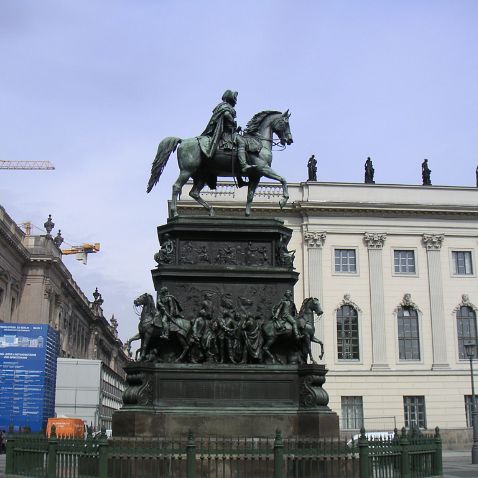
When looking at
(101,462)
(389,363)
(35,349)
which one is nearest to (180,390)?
(101,462)

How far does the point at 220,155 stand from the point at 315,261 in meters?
38.0

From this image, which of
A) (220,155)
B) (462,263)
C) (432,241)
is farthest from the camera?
(462,263)

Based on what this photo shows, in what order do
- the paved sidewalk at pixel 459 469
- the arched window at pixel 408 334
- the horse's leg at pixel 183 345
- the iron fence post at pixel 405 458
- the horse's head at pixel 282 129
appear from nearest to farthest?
the iron fence post at pixel 405 458
the horse's leg at pixel 183 345
the horse's head at pixel 282 129
the paved sidewalk at pixel 459 469
the arched window at pixel 408 334

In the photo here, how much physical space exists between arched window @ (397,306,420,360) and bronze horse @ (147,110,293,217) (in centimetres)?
3881

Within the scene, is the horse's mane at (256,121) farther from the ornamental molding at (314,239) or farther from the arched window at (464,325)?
the arched window at (464,325)

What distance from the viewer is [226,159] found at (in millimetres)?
17812

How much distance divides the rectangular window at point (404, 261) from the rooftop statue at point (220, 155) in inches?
1559

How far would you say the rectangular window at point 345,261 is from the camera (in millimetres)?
55625

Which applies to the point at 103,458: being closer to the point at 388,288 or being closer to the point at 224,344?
the point at 224,344

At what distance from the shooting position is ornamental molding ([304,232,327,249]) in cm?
5528

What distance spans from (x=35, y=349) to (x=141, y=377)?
2896 cm

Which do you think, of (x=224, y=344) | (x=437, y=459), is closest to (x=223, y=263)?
(x=224, y=344)

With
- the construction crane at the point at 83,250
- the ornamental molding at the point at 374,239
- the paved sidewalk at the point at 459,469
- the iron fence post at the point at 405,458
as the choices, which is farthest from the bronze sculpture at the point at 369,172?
the construction crane at the point at 83,250

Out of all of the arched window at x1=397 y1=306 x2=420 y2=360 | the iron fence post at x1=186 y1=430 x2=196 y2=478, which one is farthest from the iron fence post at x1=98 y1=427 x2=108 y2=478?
the arched window at x1=397 y1=306 x2=420 y2=360
